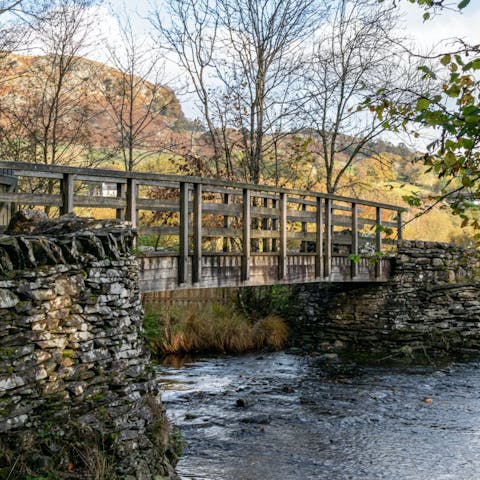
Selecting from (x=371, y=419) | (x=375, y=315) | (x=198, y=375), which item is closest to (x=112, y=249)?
(x=371, y=419)

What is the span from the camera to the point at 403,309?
16.2 metres

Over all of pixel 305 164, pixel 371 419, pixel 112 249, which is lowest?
pixel 371 419

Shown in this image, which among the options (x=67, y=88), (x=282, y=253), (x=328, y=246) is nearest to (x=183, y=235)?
(x=282, y=253)

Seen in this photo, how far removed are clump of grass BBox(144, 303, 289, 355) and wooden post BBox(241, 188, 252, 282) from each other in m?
2.93

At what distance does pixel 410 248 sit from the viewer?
1647 centimetres

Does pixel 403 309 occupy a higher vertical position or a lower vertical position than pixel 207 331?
higher

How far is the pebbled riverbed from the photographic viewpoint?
7.91 metres

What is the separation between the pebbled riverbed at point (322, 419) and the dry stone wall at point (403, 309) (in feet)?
5.40

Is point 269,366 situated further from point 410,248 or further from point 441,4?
point 441,4

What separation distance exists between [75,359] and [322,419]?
4.89 meters

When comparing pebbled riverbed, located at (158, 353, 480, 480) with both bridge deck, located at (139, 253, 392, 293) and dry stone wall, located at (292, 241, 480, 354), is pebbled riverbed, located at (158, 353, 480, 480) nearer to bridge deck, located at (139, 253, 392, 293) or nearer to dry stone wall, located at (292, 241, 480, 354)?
dry stone wall, located at (292, 241, 480, 354)

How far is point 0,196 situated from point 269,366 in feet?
25.2

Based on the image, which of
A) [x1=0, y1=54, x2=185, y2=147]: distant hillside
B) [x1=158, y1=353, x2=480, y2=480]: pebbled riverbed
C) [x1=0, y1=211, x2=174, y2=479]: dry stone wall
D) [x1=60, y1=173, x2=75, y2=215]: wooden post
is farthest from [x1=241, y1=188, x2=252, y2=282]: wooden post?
[x1=0, y1=54, x2=185, y2=147]: distant hillside

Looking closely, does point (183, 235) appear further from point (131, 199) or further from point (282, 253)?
point (282, 253)
